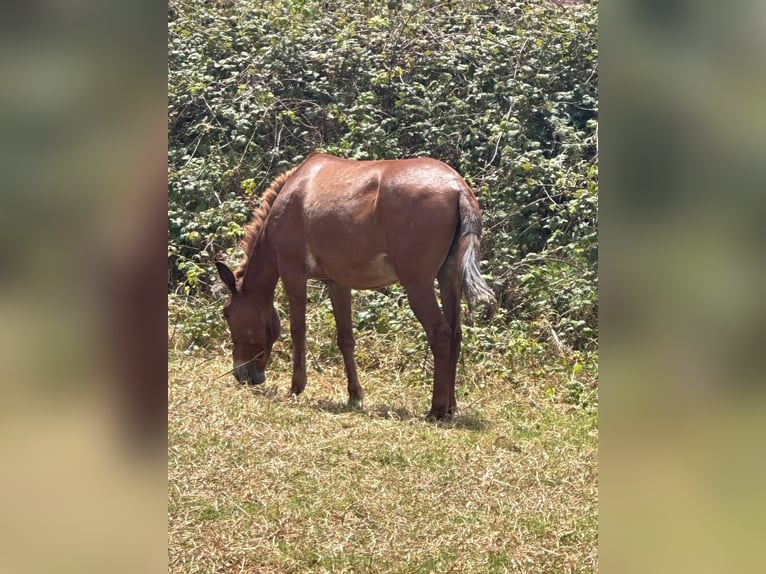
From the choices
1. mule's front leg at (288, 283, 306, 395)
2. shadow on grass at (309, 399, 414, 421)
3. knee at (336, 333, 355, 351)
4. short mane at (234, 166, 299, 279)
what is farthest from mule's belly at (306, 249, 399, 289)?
shadow on grass at (309, 399, 414, 421)

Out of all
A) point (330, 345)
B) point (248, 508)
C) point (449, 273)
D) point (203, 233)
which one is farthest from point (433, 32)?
point (248, 508)

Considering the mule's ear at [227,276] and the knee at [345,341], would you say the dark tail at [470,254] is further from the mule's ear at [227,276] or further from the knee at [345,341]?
the mule's ear at [227,276]

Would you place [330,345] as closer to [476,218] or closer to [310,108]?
[476,218]

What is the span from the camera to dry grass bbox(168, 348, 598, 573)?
380cm

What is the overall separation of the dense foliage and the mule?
4.75ft

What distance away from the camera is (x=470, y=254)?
611cm

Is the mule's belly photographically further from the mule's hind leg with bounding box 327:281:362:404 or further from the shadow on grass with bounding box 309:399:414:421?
the shadow on grass with bounding box 309:399:414:421

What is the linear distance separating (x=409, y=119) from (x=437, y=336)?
18.2 ft

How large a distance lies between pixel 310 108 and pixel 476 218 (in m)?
6.44

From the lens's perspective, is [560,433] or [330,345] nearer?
[560,433]

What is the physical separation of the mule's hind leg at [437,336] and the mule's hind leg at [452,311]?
0.13 metres

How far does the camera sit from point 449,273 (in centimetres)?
680

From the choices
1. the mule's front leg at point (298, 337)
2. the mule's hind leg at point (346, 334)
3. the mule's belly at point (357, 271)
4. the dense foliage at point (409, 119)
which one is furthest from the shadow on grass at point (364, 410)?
the dense foliage at point (409, 119)
